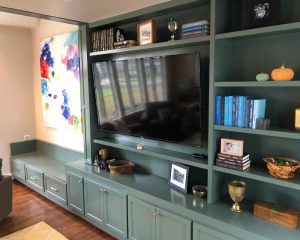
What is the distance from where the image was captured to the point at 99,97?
301cm

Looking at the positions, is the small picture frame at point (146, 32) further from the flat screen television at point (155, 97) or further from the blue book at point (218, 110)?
the blue book at point (218, 110)

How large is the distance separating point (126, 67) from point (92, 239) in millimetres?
1825

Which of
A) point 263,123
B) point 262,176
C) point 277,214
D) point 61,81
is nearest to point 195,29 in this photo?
point 263,123

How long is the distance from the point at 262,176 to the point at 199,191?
1.97 feet

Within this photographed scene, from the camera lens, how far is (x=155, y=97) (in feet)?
8.13

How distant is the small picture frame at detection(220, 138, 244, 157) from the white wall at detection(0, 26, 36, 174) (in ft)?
12.2

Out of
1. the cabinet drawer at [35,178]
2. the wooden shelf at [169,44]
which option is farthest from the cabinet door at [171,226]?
the cabinet drawer at [35,178]

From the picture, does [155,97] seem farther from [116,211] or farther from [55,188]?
[55,188]

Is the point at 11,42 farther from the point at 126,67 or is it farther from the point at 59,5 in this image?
the point at 126,67

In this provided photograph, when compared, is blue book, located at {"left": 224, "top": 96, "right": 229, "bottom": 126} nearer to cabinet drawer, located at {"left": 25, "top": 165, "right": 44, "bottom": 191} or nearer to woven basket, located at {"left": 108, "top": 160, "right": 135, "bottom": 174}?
woven basket, located at {"left": 108, "top": 160, "right": 135, "bottom": 174}

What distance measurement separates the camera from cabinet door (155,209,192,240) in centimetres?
204

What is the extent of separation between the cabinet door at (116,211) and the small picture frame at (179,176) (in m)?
0.49

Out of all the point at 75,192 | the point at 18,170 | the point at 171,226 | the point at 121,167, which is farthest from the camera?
the point at 18,170

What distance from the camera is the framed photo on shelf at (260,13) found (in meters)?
1.76
